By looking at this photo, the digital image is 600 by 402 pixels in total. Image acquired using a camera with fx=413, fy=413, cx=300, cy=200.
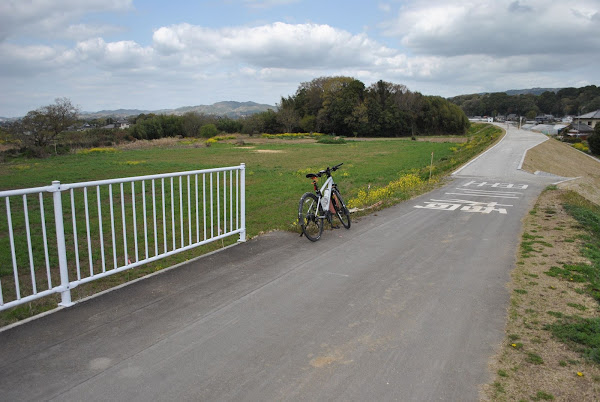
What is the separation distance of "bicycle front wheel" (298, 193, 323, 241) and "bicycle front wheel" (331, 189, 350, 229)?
534 millimetres

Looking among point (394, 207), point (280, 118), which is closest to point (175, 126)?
point (280, 118)

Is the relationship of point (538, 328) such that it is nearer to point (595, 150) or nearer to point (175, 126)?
point (595, 150)

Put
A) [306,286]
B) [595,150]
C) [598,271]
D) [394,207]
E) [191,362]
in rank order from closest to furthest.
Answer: [191,362]
[306,286]
[598,271]
[394,207]
[595,150]

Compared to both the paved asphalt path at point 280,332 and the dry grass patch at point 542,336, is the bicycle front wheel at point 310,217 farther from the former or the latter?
the dry grass patch at point 542,336

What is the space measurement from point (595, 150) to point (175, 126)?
7181 cm

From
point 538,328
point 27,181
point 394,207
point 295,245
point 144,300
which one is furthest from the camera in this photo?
point 27,181

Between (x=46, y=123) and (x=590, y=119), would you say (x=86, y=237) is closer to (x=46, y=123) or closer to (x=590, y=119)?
(x=46, y=123)

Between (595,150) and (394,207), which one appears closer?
(394,207)

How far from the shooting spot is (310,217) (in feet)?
22.0

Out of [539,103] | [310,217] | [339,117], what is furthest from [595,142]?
[539,103]

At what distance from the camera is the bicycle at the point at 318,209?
6652mm

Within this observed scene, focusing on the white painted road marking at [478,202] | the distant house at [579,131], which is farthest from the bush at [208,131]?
the distant house at [579,131]

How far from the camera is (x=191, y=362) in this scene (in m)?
3.10

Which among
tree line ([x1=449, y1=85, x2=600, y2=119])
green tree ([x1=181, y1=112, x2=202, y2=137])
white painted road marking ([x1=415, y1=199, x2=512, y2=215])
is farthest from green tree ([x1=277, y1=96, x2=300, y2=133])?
tree line ([x1=449, y1=85, x2=600, y2=119])
